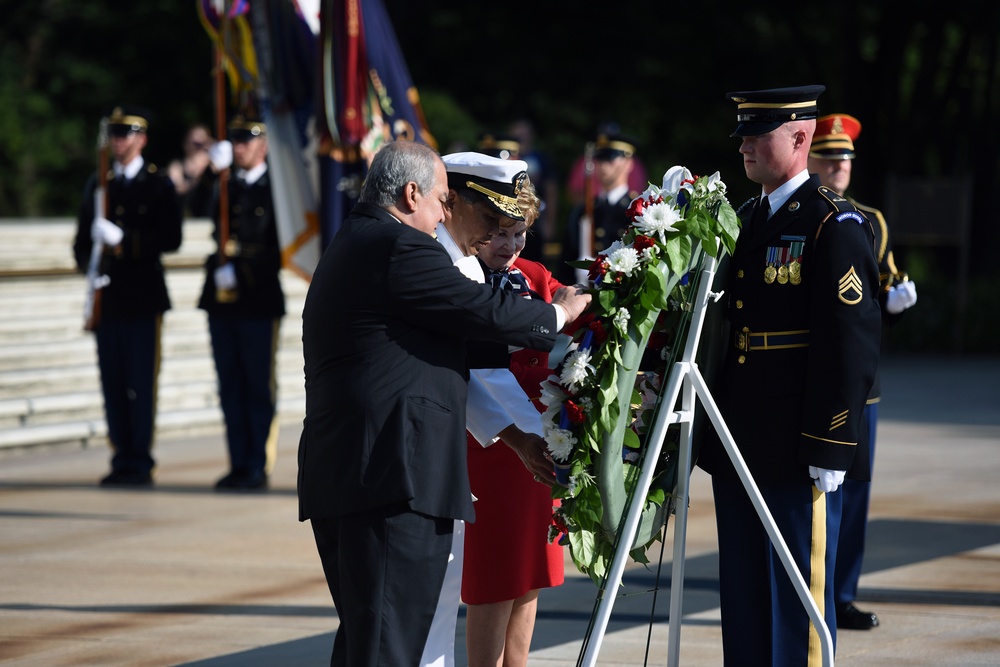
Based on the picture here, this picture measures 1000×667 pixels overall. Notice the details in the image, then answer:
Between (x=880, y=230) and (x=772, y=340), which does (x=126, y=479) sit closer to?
(x=880, y=230)

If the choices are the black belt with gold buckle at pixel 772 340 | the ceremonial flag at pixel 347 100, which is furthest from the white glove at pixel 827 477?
the ceremonial flag at pixel 347 100

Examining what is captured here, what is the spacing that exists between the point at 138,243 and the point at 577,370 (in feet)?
21.2

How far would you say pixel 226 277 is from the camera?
9977 millimetres

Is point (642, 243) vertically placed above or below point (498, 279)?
above

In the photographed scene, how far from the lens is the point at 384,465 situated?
4012mm

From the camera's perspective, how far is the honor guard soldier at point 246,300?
1002cm

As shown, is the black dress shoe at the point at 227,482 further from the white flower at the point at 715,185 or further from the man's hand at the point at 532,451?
the white flower at the point at 715,185

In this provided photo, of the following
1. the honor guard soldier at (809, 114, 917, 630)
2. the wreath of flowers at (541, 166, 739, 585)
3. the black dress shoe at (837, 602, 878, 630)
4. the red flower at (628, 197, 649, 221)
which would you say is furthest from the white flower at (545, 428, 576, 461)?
the black dress shoe at (837, 602, 878, 630)

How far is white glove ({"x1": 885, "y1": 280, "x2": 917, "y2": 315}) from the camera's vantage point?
21.2 ft

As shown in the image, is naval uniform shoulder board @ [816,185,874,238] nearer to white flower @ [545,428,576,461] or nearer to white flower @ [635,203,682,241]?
white flower @ [635,203,682,241]

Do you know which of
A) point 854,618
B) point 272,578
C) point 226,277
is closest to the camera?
point 854,618

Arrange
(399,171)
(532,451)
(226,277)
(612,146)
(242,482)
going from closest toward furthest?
1. (399,171)
2. (532,451)
3. (242,482)
4. (226,277)
5. (612,146)

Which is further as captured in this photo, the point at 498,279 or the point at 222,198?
the point at 222,198

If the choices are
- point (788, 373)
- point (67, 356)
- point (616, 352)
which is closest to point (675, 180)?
point (616, 352)
